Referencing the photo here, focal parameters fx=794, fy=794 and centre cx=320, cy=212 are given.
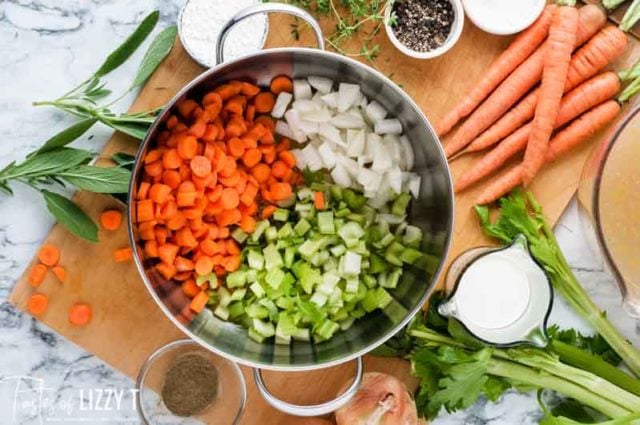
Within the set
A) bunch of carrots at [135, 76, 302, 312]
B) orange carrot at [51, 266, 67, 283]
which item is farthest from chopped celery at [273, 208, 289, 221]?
orange carrot at [51, 266, 67, 283]

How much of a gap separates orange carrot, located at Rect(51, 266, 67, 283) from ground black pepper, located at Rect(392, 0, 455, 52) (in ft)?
3.56

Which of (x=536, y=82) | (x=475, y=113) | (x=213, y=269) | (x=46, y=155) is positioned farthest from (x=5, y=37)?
(x=536, y=82)

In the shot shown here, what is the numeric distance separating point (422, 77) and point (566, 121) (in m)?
0.41

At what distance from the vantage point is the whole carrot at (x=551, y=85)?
2113 millimetres

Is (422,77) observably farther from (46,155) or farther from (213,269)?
(46,155)

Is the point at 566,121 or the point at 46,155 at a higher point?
Result: the point at 566,121

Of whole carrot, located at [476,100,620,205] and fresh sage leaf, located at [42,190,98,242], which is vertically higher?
whole carrot, located at [476,100,620,205]

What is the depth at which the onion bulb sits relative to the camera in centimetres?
205

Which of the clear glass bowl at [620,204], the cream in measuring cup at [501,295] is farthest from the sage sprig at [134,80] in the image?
the clear glass bowl at [620,204]

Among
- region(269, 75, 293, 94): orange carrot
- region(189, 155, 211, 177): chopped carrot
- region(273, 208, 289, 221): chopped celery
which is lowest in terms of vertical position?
region(273, 208, 289, 221): chopped celery

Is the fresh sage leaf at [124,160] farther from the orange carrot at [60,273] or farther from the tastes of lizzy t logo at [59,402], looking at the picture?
the tastes of lizzy t logo at [59,402]

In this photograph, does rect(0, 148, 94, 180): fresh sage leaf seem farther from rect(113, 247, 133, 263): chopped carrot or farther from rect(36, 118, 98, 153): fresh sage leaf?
rect(113, 247, 133, 263): chopped carrot

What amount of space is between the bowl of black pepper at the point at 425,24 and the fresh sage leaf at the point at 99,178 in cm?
79

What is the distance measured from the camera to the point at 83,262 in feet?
6.97
